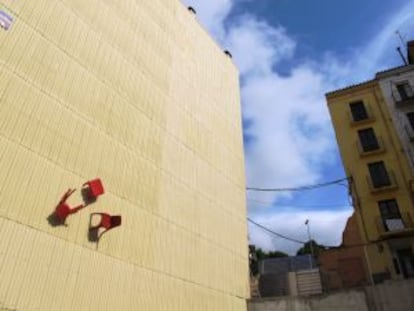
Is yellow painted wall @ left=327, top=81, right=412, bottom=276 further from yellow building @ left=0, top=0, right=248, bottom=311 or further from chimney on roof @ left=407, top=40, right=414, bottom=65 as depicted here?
yellow building @ left=0, top=0, right=248, bottom=311

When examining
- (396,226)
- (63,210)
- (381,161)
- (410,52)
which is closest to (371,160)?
(381,161)

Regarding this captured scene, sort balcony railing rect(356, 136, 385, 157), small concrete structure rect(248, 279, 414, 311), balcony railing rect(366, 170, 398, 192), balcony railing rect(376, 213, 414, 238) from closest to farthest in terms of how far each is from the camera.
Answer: small concrete structure rect(248, 279, 414, 311) → balcony railing rect(376, 213, 414, 238) → balcony railing rect(366, 170, 398, 192) → balcony railing rect(356, 136, 385, 157)

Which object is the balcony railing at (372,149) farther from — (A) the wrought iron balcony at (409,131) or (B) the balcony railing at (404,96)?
(B) the balcony railing at (404,96)

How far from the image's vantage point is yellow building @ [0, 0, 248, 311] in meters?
11.7

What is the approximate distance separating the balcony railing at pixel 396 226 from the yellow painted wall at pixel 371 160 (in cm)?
34

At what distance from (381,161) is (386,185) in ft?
8.05

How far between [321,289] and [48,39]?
2270 cm

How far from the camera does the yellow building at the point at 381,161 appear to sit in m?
30.9

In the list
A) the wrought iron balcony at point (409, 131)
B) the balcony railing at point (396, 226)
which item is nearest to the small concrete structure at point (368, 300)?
Answer: the balcony railing at point (396, 226)

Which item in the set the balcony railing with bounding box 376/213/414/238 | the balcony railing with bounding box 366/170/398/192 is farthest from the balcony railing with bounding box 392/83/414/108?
the balcony railing with bounding box 376/213/414/238

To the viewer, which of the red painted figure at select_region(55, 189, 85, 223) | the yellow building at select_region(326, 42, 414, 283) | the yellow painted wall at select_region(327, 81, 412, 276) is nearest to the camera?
the red painted figure at select_region(55, 189, 85, 223)

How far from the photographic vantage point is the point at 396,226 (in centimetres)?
3120

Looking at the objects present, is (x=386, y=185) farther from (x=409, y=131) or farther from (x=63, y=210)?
(x=63, y=210)

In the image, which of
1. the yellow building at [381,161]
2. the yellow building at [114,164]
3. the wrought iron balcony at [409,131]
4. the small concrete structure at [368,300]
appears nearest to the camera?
the yellow building at [114,164]
